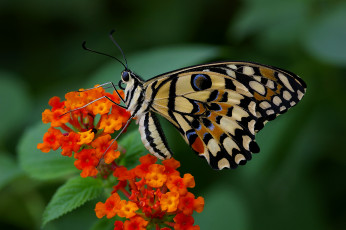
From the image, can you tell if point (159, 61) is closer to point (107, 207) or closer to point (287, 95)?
point (287, 95)

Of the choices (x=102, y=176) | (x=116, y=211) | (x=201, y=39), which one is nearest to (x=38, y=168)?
(x=102, y=176)

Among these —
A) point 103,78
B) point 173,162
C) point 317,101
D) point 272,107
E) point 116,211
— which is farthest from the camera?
point 317,101

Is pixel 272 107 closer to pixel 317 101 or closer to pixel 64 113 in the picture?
pixel 64 113

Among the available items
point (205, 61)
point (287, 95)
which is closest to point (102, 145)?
point (287, 95)

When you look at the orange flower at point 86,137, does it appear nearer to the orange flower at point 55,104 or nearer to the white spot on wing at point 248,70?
the orange flower at point 55,104

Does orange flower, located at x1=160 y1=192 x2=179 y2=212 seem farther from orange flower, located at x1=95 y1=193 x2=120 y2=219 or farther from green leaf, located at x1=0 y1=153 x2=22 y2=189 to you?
green leaf, located at x1=0 y1=153 x2=22 y2=189

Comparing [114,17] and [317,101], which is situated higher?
[114,17]

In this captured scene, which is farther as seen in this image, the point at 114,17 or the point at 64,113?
Answer: the point at 114,17

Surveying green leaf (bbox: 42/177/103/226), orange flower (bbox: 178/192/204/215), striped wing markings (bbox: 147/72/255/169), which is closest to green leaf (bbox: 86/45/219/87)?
striped wing markings (bbox: 147/72/255/169)
